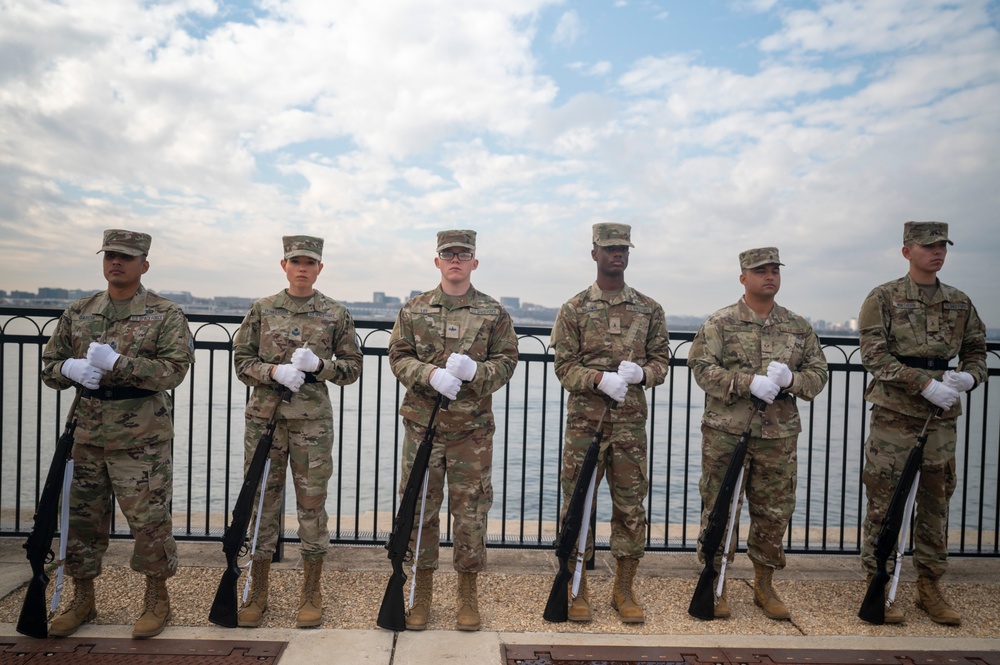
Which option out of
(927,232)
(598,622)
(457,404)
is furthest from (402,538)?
(927,232)

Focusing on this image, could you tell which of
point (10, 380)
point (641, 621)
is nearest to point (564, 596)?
point (641, 621)

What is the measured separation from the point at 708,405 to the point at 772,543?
0.97m

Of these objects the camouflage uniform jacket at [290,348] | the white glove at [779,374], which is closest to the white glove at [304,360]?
the camouflage uniform jacket at [290,348]

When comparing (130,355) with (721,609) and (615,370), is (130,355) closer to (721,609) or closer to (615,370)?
(615,370)

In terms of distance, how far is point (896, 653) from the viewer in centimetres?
377

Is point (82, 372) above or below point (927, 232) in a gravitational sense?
below

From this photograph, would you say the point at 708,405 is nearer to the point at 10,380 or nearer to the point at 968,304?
the point at 968,304

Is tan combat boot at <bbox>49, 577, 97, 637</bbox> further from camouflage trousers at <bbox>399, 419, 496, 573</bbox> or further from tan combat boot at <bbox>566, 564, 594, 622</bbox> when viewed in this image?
tan combat boot at <bbox>566, 564, 594, 622</bbox>

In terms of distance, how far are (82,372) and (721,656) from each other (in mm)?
3871

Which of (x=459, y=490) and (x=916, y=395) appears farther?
(x=916, y=395)

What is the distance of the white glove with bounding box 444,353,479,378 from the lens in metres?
3.89

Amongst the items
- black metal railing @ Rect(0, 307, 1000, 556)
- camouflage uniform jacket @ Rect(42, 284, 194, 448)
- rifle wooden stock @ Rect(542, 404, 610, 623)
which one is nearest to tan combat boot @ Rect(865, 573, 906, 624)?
black metal railing @ Rect(0, 307, 1000, 556)

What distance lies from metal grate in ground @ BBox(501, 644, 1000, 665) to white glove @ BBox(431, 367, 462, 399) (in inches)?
57.2

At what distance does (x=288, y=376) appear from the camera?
Result: 389 centimetres
